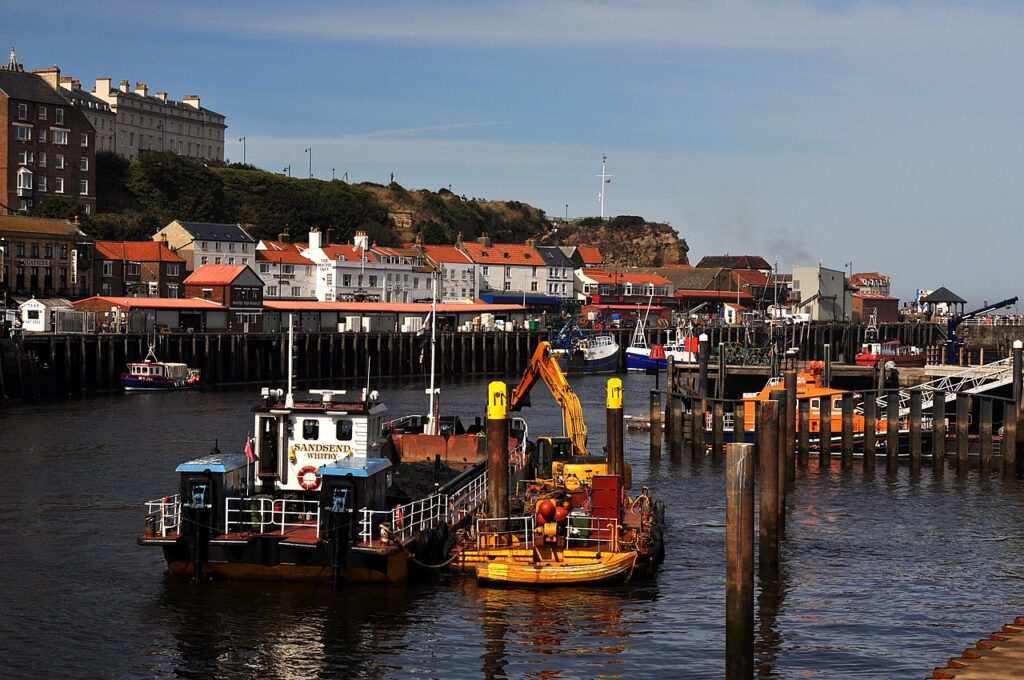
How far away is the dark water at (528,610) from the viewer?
28391 millimetres

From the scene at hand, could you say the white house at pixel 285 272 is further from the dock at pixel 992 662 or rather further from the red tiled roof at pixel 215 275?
the dock at pixel 992 662

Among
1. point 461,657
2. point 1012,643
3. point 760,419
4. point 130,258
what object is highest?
point 130,258

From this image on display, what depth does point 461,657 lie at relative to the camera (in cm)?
2870

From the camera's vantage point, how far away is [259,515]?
31.9 m

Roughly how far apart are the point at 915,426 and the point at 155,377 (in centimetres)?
5533

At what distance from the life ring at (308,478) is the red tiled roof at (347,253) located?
110946 mm

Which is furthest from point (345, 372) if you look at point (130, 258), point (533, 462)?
point (533, 462)

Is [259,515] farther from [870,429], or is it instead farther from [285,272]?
[285,272]

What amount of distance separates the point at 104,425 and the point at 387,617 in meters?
43.6

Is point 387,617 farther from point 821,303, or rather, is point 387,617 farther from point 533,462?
point 821,303

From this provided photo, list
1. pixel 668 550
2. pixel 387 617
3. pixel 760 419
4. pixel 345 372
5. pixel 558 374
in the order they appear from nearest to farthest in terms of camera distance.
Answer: pixel 387 617 < pixel 760 419 < pixel 668 550 < pixel 558 374 < pixel 345 372

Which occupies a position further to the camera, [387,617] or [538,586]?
[538,586]

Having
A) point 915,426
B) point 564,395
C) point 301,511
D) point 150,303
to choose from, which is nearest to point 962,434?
point 915,426

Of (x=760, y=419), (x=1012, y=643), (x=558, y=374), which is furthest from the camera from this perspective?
(x=558, y=374)
